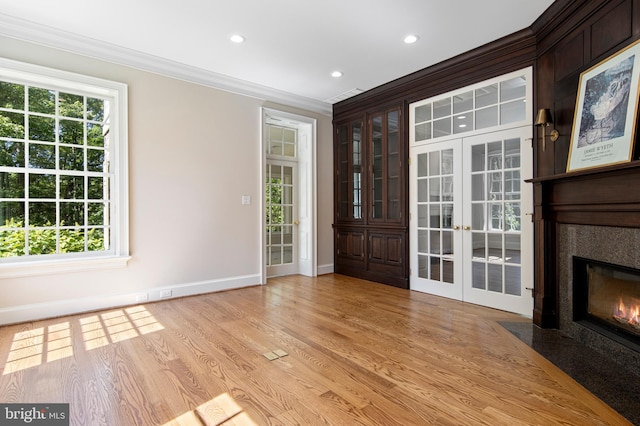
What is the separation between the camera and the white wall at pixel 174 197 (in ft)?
11.6

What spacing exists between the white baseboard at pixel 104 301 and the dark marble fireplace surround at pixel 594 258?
A: 3.80m

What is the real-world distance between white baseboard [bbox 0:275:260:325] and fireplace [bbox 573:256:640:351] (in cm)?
391

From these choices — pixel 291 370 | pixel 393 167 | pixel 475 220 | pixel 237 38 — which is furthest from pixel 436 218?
pixel 237 38

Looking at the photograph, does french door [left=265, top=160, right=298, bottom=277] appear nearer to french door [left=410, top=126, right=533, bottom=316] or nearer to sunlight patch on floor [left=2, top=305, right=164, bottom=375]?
french door [left=410, top=126, right=533, bottom=316]

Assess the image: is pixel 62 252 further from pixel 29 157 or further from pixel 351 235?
pixel 351 235

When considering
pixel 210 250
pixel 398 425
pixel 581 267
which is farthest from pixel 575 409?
pixel 210 250

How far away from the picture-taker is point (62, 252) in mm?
3688

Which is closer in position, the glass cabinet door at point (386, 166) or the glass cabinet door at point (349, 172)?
the glass cabinet door at point (386, 166)

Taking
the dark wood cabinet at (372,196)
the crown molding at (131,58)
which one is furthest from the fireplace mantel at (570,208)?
the crown molding at (131,58)

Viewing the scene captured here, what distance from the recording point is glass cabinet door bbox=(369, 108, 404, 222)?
4918 mm

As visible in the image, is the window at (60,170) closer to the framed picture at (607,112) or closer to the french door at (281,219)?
the french door at (281,219)

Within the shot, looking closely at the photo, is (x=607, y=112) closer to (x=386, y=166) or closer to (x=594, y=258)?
(x=594, y=258)

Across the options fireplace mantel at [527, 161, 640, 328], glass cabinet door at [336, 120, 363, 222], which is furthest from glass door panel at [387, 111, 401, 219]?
fireplace mantel at [527, 161, 640, 328]

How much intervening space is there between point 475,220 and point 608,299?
1.57m
